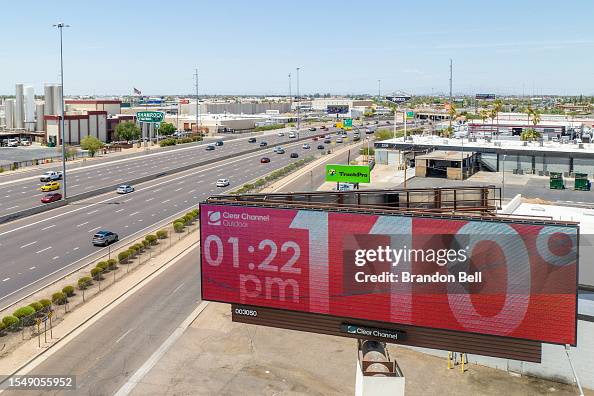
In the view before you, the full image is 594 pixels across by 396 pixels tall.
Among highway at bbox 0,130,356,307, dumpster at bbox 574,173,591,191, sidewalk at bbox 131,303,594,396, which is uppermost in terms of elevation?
dumpster at bbox 574,173,591,191

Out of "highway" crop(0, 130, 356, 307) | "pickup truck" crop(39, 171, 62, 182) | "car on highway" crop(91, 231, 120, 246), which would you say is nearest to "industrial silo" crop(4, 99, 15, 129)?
"pickup truck" crop(39, 171, 62, 182)

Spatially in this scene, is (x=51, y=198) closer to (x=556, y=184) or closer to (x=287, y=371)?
(x=287, y=371)

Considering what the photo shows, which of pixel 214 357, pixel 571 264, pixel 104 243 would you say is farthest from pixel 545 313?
pixel 104 243

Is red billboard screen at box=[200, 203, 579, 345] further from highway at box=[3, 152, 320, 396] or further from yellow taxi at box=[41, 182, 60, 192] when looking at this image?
yellow taxi at box=[41, 182, 60, 192]

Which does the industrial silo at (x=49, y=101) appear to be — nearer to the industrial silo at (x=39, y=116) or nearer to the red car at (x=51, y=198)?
the industrial silo at (x=39, y=116)

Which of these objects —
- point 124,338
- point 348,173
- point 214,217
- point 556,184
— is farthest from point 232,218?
point 556,184

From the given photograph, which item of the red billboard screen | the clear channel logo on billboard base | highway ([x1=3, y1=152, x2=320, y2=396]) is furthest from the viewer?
highway ([x1=3, y1=152, x2=320, y2=396])

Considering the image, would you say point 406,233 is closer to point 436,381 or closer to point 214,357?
point 436,381
